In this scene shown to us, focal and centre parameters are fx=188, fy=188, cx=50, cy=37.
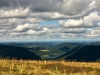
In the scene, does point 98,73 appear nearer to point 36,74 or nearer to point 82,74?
point 82,74

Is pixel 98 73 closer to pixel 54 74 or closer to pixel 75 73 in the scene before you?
pixel 75 73

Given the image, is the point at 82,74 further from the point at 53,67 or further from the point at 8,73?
the point at 8,73

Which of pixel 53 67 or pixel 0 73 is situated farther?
pixel 53 67

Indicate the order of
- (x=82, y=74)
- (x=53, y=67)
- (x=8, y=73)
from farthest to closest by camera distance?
(x=53, y=67) → (x=82, y=74) → (x=8, y=73)

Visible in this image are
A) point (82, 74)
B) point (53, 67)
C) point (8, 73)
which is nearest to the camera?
point (8, 73)

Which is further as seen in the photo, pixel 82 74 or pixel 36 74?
pixel 82 74

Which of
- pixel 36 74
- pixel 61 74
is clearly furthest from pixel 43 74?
pixel 61 74

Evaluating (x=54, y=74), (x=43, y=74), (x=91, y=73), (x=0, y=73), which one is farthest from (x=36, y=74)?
(x=91, y=73)

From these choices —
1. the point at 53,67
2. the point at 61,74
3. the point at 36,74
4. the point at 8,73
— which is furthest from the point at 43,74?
the point at 53,67
